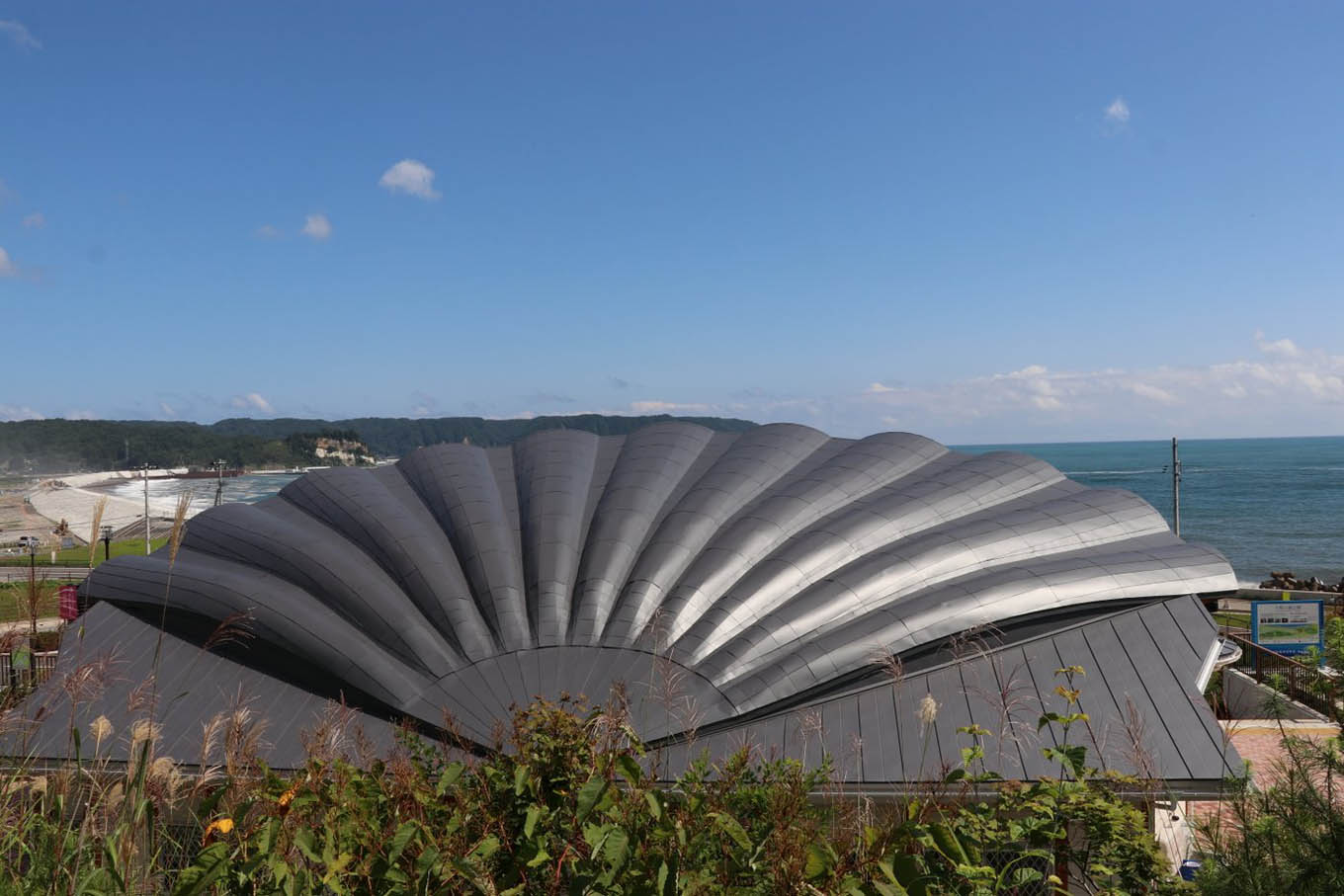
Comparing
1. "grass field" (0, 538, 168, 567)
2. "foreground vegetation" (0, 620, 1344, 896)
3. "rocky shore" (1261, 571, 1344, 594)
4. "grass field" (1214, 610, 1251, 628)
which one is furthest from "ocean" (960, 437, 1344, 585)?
"grass field" (0, 538, 168, 567)

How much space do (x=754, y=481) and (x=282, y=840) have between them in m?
16.4

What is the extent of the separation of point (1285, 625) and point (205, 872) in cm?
3084

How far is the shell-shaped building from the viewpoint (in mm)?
13953

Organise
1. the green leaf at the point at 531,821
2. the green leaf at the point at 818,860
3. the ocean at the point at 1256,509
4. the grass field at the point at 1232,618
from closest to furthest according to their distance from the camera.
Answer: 1. the green leaf at the point at 818,860
2. the green leaf at the point at 531,821
3. the grass field at the point at 1232,618
4. the ocean at the point at 1256,509

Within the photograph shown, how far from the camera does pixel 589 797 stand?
333cm

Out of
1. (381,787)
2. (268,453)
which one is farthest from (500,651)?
(268,453)

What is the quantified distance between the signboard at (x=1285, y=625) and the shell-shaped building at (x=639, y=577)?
399 inches

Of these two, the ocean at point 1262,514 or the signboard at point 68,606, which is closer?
the signboard at point 68,606

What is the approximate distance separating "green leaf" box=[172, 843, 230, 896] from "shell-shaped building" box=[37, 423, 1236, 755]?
348 inches

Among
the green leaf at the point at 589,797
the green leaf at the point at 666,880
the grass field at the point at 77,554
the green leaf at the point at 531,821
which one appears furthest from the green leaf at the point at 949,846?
the grass field at the point at 77,554

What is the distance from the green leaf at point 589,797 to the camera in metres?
3.32

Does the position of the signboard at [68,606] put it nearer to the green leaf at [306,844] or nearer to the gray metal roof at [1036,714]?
the gray metal roof at [1036,714]

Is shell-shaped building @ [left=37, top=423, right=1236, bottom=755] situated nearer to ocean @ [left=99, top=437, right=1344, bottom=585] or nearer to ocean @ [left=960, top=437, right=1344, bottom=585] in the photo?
ocean @ [left=99, top=437, right=1344, bottom=585]

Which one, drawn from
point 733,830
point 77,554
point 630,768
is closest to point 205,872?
point 630,768
